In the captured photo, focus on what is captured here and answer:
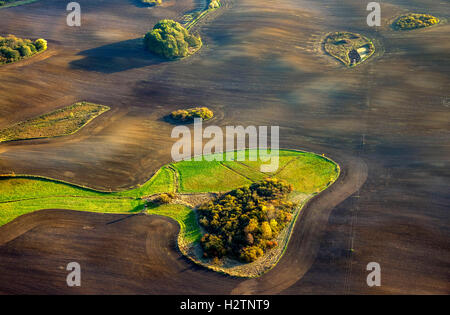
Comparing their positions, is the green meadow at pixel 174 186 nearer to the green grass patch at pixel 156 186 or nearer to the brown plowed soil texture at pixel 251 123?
the green grass patch at pixel 156 186

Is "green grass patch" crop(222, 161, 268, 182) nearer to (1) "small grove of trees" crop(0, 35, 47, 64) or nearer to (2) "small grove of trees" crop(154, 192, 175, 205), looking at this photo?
(2) "small grove of trees" crop(154, 192, 175, 205)

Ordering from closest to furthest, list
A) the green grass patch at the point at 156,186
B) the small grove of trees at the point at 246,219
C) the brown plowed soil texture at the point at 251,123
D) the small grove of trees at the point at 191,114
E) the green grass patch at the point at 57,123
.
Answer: the brown plowed soil texture at the point at 251,123 < the small grove of trees at the point at 246,219 < the green grass patch at the point at 156,186 < the green grass patch at the point at 57,123 < the small grove of trees at the point at 191,114


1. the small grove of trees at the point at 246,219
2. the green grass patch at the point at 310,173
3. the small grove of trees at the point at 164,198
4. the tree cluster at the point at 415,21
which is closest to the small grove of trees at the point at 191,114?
the green grass patch at the point at 310,173

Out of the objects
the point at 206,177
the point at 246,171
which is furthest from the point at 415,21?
the point at 206,177

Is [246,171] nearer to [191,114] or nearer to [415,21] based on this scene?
[191,114]
